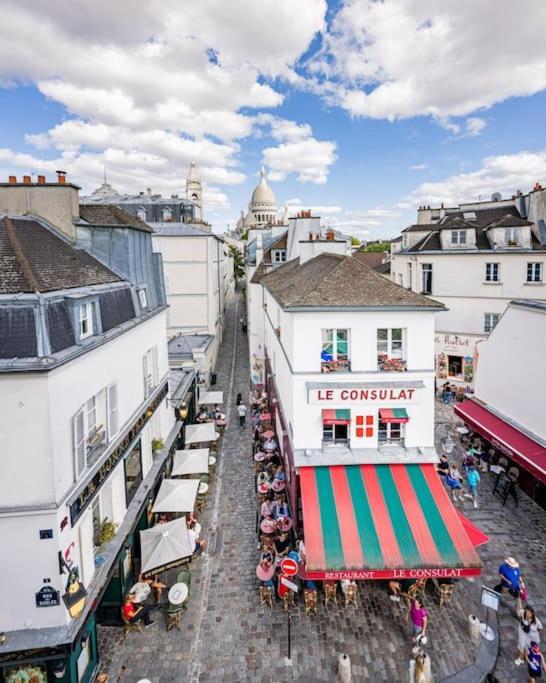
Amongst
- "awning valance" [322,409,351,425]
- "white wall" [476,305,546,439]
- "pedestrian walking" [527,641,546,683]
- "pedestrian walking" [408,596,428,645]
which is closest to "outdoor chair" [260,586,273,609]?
"pedestrian walking" [408,596,428,645]

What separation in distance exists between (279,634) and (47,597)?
6444 mm

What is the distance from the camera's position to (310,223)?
29.1 meters

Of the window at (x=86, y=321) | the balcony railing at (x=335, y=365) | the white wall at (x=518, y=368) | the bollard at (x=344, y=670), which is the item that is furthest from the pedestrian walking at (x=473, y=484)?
the window at (x=86, y=321)

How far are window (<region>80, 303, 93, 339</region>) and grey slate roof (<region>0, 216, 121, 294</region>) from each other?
2.41ft

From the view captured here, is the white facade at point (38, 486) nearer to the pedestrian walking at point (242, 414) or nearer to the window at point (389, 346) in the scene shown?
the window at point (389, 346)

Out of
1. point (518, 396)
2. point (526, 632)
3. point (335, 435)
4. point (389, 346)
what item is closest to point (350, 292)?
point (389, 346)

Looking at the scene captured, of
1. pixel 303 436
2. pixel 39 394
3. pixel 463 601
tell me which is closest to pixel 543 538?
pixel 463 601

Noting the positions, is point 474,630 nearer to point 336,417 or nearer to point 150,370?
point 336,417

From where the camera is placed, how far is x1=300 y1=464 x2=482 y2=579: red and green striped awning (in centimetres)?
1180

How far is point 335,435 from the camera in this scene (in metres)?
15.3

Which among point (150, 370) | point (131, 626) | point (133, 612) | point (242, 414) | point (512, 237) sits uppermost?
point (512, 237)

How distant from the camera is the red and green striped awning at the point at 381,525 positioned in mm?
11797

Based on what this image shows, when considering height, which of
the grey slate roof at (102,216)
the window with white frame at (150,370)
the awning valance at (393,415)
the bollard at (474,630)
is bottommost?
the bollard at (474,630)

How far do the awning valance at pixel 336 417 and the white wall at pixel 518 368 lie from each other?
8.71 meters
